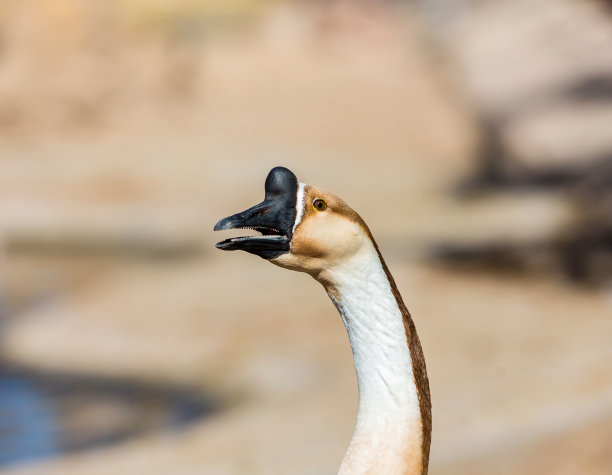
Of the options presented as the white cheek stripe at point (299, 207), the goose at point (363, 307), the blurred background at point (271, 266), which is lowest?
the blurred background at point (271, 266)

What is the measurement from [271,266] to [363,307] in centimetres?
921

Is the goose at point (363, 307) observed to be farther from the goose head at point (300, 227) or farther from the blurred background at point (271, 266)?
the blurred background at point (271, 266)

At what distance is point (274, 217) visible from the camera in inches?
106

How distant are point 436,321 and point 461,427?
2.99m

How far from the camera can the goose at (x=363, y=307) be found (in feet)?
8.90

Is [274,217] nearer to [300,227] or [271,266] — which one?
[300,227]

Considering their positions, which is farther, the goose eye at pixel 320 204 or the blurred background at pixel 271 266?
the blurred background at pixel 271 266

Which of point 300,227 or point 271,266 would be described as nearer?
point 300,227

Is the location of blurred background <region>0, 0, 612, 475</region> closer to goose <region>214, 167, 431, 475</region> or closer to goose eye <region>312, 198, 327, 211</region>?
goose <region>214, 167, 431, 475</region>

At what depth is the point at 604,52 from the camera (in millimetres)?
12094

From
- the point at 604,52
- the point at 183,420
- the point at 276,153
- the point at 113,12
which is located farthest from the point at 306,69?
the point at 183,420

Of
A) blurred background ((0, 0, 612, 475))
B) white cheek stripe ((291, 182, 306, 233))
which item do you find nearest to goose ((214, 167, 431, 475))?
white cheek stripe ((291, 182, 306, 233))

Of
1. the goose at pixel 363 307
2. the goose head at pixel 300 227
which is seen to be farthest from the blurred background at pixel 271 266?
the goose head at pixel 300 227

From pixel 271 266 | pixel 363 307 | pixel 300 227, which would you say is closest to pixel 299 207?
pixel 300 227
